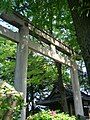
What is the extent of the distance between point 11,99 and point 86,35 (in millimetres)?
1686

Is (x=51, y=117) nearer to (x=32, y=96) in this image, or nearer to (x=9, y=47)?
(x=9, y=47)

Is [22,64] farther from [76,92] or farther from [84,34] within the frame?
[84,34]

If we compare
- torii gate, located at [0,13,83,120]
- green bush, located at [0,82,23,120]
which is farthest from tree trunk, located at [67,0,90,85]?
torii gate, located at [0,13,83,120]

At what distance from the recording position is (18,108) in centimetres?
308

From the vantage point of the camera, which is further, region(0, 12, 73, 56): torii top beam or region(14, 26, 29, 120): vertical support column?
region(0, 12, 73, 56): torii top beam

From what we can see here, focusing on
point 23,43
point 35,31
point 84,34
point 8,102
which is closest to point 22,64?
point 23,43

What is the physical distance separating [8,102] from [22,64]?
20.8ft

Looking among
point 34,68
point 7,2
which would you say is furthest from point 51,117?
point 34,68

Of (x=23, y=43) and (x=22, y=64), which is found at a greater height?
(x=23, y=43)

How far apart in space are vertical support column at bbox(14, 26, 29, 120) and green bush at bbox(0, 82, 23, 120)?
18.4 feet

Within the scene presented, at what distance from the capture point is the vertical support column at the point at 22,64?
8.85 meters

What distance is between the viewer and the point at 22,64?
9.18 m

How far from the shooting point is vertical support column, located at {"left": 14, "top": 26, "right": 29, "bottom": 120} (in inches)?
348

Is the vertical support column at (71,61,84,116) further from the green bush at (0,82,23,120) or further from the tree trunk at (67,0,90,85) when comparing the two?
the green bush at (0,82,23,120)
